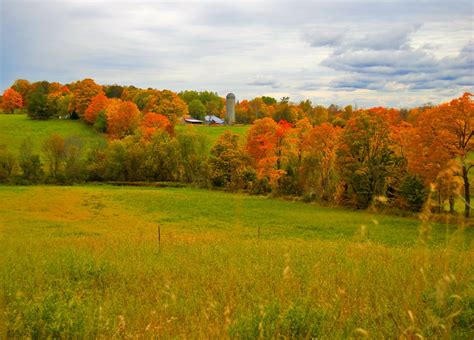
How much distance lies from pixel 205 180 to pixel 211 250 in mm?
42947

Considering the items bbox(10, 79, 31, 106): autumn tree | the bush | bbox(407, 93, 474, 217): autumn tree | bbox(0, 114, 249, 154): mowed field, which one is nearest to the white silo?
bbox(0, 114, 249, 154): mowed field

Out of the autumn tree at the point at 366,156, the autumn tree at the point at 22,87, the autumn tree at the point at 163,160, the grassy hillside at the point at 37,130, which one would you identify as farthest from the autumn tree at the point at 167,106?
the autumn tree at the point at 366,156

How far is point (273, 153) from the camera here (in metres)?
51.1

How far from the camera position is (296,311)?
5770mm

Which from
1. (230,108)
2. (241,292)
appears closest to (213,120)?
(230,108)

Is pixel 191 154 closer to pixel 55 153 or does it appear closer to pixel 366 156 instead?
pixel 55 153

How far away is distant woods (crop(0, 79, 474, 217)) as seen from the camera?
107ft

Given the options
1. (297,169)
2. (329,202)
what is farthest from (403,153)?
(297,169)

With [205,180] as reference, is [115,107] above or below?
above

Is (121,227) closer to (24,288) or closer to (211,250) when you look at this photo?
(211,250)

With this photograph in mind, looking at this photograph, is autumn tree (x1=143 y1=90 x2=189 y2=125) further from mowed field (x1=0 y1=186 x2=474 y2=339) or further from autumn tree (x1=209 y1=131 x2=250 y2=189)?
mowed field (x1=0 y1=186 x2=474 y2=339)

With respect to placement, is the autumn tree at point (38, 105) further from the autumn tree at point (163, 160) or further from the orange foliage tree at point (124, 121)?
the autumn tree at point (163, 160)

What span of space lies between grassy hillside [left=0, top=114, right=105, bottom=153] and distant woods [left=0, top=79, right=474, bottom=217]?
2536mm

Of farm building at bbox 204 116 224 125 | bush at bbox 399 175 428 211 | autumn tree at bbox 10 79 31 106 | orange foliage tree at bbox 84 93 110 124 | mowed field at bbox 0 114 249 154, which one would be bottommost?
bush at bbox 399 175 428 211
